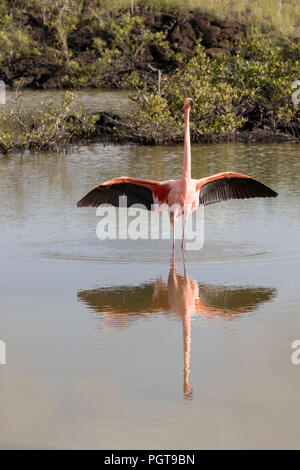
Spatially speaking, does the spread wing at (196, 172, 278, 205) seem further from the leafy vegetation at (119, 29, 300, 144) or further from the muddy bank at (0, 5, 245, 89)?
the muddy bank at (0, 5, 245, 89)

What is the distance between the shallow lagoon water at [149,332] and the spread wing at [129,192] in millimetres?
470

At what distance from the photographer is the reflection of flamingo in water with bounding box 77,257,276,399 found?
7684 millimetres

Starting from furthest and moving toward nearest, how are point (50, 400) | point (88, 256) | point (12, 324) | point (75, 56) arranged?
1. point (75, 56)
2. point (88, 256)
3. point (12, 324)
4. point (50, 400)

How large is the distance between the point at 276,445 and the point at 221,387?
0.86 m

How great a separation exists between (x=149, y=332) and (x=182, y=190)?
3.65m

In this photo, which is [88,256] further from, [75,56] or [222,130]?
[75,56]

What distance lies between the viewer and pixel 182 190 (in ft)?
34.5

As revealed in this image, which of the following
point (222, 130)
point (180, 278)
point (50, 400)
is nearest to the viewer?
point (50, 400)

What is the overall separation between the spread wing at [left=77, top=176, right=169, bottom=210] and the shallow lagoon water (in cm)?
47

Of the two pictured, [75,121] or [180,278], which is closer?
[180,278]

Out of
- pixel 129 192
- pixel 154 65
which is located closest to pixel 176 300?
pixel 129 192

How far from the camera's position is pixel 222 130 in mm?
21938

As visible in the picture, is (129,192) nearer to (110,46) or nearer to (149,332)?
(149,332)
